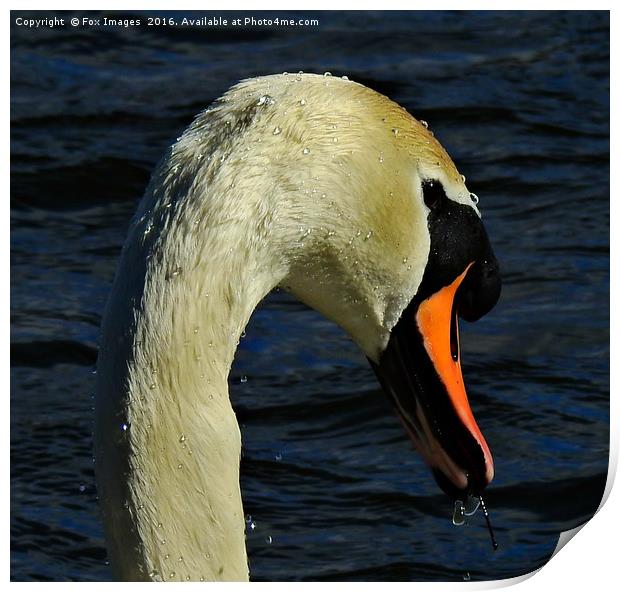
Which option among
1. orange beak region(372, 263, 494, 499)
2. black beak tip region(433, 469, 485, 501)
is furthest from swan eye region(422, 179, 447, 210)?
black beak tip region(433, 469, 485, 501)

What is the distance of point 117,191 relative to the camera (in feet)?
15.2

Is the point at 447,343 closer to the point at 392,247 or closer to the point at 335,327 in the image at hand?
the point at 392,247

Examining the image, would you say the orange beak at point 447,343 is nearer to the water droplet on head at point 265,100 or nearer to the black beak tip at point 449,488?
the black beak tip at point 449,488

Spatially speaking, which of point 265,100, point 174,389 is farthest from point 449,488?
point 265,100

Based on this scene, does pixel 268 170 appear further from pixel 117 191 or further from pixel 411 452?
pixel 117 191

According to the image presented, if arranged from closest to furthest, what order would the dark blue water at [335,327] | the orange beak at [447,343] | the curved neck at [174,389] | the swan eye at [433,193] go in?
the curved neck at [174,389] < the swan eye at [433,193] < the orange beak at [447,343] < the dark blue water at [335,327]

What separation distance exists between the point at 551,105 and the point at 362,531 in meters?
1.99

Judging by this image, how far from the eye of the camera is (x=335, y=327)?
413cm

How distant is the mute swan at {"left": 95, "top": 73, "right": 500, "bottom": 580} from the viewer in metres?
1.81

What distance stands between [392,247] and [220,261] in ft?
1.12

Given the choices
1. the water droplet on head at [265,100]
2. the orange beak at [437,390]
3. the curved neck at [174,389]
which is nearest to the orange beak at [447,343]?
the orange beak at [437,390]

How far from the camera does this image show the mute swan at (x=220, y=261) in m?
1.81

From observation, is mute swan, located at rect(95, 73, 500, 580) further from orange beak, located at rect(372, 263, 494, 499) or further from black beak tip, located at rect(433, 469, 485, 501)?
black beak tip, located at rect(433, 469, 485, 501)

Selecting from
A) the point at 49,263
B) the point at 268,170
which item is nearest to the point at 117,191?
the point at 49,263
